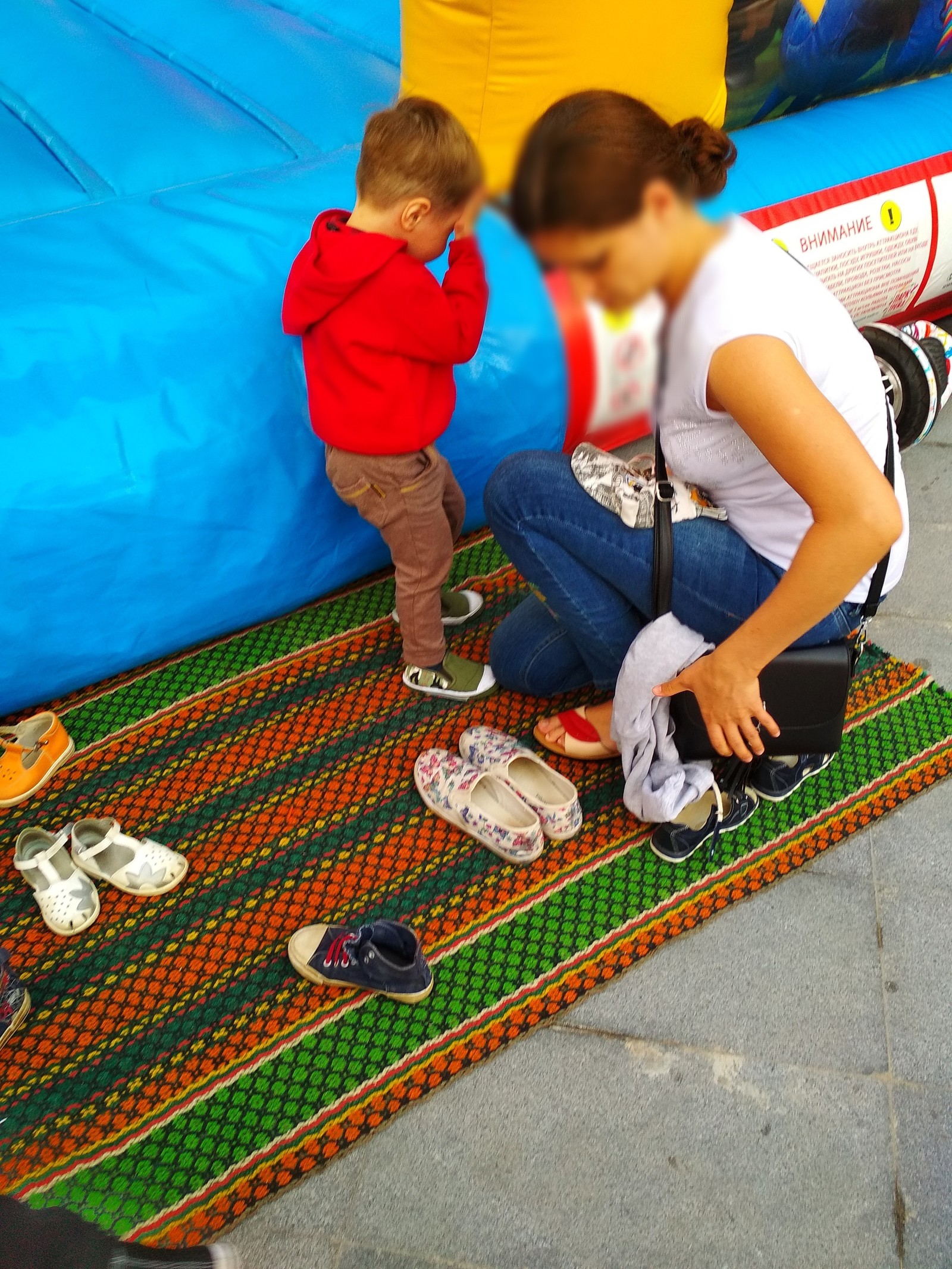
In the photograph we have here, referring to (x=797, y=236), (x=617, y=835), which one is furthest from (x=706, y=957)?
(x=797, y=236)

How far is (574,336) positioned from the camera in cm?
54

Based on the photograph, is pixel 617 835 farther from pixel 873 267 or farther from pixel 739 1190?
pixel 873 267

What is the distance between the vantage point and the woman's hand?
1.08 meters

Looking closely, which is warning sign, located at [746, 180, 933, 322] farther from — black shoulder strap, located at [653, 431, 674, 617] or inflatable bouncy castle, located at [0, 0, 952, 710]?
black shoulder strap, located at [653, 431, 674, 617]

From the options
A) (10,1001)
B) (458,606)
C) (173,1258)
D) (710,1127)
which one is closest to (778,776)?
(710,1127)

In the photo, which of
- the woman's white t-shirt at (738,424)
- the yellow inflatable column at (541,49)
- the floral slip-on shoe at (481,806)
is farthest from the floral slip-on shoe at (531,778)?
the yellow inflatable column at (541,49)

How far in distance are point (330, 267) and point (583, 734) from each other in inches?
30.0

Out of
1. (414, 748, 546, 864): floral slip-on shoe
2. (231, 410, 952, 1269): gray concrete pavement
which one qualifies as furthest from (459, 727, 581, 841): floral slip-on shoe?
(231, 410, 952, 1269): gray concrete pavement

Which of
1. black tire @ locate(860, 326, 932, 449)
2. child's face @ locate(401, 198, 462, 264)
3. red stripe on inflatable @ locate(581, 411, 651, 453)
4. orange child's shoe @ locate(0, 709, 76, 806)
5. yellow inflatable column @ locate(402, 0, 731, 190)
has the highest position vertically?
yellow inflatable column @ locate(402, 0, 731, 190)

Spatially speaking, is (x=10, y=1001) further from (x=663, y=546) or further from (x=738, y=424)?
(x=738, y=424)

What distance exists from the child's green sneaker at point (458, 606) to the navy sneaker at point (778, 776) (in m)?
0.57

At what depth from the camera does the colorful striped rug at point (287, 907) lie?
1.10 m

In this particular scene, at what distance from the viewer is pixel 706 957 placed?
1.25m

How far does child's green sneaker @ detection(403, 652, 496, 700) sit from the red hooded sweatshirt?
1.27 feet
